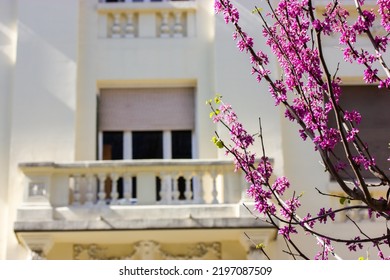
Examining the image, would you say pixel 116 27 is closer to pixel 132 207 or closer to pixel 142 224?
pixel 132 207

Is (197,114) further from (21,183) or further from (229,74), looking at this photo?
(21,183)

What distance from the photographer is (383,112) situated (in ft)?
35.1

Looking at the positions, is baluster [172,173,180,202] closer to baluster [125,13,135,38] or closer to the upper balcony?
the upper balcony

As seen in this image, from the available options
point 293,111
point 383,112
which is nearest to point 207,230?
point 383,112

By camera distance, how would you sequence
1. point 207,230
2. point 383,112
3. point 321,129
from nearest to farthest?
point 321,129 < point 207,230 < point 383,112

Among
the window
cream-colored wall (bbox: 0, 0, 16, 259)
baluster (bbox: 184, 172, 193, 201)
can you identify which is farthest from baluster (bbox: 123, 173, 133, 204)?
cream-colored wall (bbox: 0, 0, 16, 259)

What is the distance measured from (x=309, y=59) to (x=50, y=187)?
15.1ft

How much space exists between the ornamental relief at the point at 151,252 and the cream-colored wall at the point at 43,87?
0.86 meters

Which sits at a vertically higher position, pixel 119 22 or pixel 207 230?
pixel 119 22

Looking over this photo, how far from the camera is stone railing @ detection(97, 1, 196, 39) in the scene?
11.1 meters

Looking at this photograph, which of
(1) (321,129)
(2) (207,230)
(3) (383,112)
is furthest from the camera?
(3) (383,112)

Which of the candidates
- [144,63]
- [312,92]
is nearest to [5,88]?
[144,63]

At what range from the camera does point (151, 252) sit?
9.98 metres
